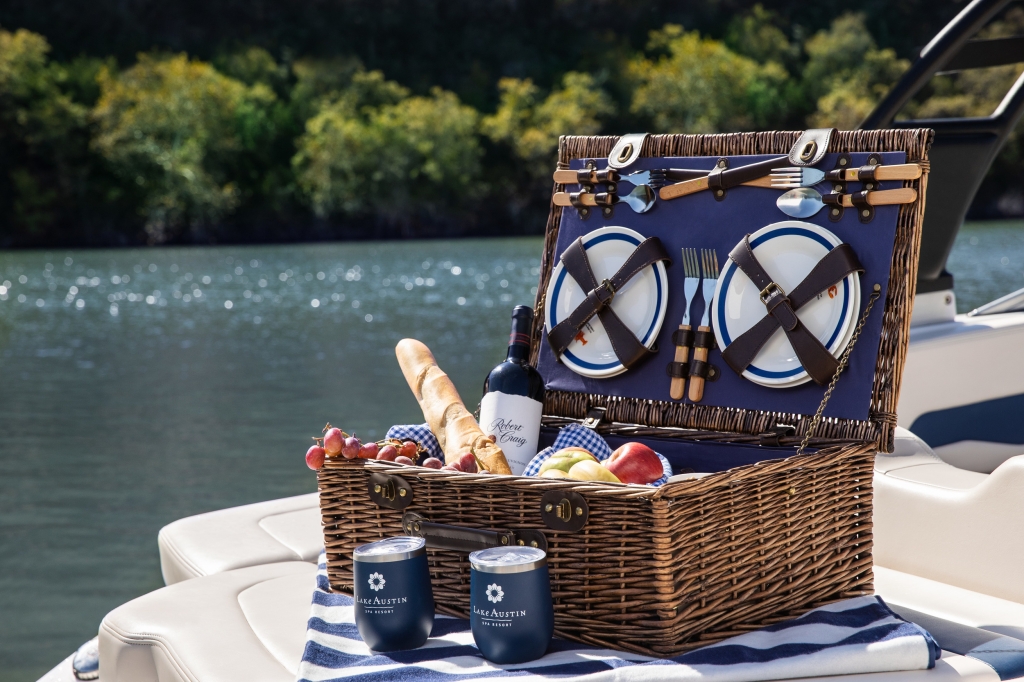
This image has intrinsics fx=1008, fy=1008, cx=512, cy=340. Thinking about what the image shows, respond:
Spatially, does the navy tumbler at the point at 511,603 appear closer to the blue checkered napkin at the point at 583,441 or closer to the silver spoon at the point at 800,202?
the blue checkered napkin at the point at 583,441

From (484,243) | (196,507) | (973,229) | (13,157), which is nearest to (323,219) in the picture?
(484,243)

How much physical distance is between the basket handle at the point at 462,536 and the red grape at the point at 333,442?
0.41 ft

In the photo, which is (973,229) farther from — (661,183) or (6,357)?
(661,183)

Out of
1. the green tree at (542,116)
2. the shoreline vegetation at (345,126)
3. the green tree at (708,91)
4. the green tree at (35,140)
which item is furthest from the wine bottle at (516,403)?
the green tree at (708,91)

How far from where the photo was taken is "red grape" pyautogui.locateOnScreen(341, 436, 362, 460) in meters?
1.30

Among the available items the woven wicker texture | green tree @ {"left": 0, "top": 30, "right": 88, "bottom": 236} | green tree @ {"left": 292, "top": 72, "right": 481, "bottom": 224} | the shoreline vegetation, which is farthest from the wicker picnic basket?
green tree @ {"left": 292, "top": 72, "right": 481, "bottom": 224}

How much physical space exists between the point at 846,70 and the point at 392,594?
176 feet

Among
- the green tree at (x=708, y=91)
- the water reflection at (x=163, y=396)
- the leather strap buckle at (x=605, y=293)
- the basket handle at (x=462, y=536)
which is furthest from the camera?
the green tree at (x=708, y=91)

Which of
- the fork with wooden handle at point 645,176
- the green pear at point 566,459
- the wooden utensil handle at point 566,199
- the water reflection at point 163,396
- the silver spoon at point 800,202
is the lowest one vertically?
the water reflection at point 163,396

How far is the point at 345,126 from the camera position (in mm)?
49406

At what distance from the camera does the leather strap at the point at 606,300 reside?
1624 mm

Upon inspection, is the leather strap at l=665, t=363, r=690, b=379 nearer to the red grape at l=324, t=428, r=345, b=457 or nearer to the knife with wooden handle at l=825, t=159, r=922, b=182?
the knife with wooden handle at l=825, t=159, r=922, b=182

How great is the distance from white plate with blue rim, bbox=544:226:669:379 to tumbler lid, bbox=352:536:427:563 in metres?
0.58

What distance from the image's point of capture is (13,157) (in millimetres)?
42750
